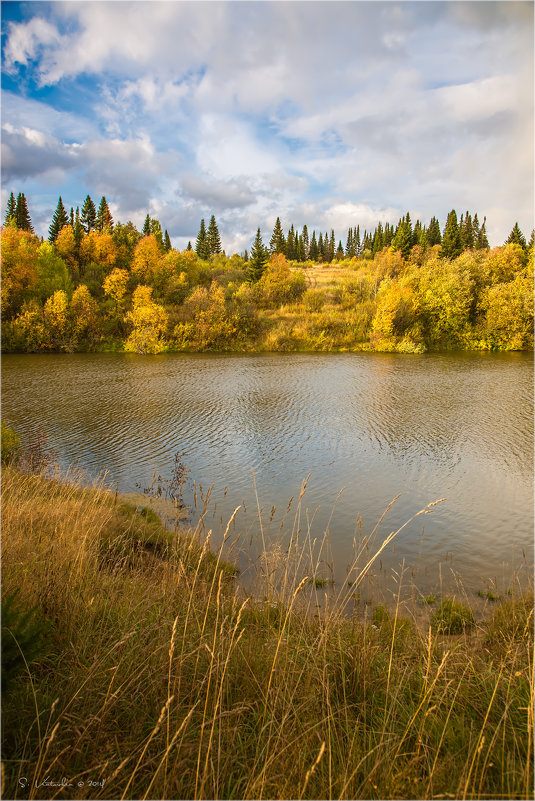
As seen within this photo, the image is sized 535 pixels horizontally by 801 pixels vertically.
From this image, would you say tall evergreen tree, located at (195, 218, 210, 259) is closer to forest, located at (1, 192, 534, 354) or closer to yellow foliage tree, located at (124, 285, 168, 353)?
forest, located at (1, 192, 534, 354)

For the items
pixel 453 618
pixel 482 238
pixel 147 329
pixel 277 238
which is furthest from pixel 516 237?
pixel 453 618

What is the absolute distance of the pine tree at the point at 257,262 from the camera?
64.1 meters

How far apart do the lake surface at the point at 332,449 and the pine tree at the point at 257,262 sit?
36484 mm

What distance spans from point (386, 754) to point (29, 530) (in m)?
4.98

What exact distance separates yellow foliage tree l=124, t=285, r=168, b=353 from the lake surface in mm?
15406

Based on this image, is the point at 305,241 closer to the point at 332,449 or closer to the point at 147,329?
the point at 147,329

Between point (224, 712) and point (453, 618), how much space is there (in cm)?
464

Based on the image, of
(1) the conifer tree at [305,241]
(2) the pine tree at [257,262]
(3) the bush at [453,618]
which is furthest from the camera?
(1) the conifer tree at [305,241]

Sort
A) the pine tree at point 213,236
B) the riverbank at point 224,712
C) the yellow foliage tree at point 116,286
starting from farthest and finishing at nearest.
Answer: the pine tree at point 213,236 → the yellow foliage tree at point 116,286 → the riverbank at point 224,712

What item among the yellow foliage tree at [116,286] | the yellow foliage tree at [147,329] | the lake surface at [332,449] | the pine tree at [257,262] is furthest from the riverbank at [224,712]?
the pine tree at [257,262]

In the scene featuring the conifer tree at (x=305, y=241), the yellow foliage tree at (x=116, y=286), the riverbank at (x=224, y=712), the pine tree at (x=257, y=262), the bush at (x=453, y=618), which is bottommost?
the bush at (x=453, y=618)

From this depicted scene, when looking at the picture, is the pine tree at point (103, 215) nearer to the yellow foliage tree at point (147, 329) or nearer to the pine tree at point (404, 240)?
the yellow foliage tree at point (147, 329)

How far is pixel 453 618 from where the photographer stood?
5.70m

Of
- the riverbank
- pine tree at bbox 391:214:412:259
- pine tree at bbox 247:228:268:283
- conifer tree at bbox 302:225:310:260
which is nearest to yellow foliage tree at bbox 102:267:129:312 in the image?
pine tree at bbox 247:228:268:283
